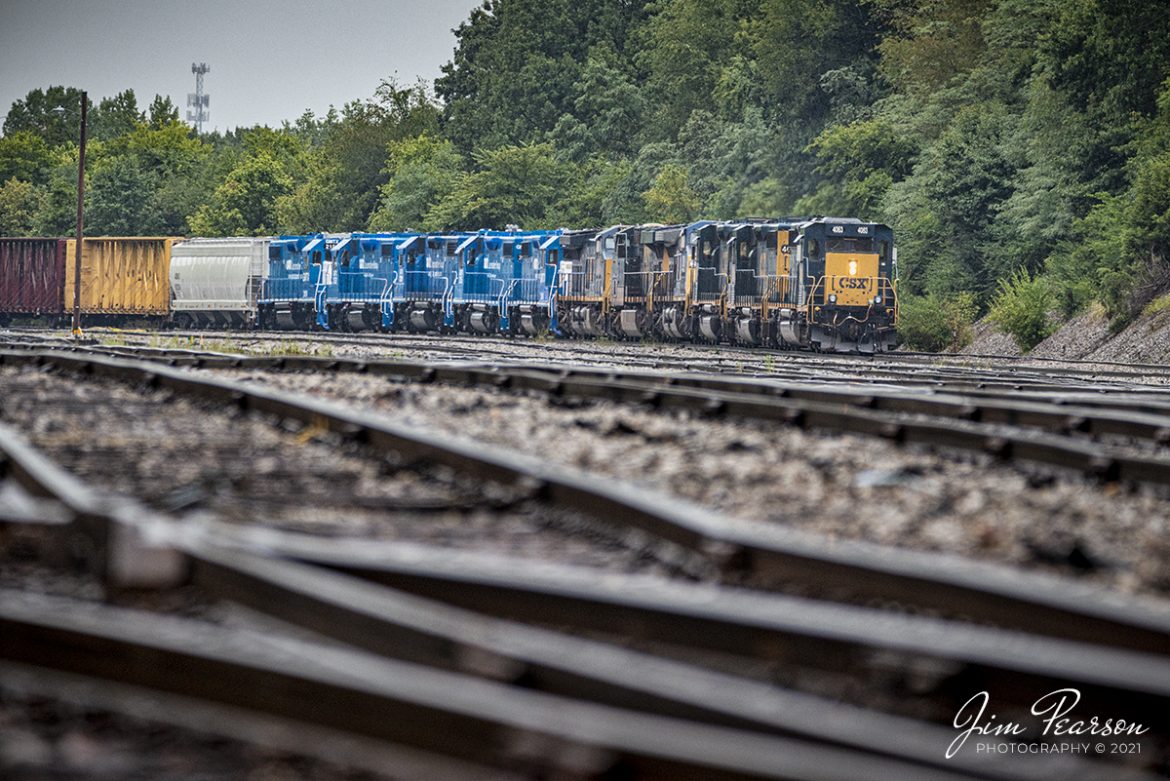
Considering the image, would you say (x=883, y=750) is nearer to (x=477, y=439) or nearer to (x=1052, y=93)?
(x=477, y=439)

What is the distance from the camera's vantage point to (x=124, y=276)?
49.6m

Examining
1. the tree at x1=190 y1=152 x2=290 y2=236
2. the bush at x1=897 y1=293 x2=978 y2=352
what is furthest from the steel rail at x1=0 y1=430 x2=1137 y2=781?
the tree at x1=190 y1=152 x2=290 y2=236

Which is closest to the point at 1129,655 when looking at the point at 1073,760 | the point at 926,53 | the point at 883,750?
the point at 1073,760

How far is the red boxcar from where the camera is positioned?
5003cm

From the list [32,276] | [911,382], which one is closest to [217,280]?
[32,276]

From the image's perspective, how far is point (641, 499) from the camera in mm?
5551

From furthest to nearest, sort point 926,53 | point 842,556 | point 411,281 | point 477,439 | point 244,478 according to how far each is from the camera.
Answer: point 926,53, point 411,281, point 477,439, point 244,478, point 842,556

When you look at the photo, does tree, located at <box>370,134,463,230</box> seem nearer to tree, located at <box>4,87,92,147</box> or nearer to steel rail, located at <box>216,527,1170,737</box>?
steel rail, located at <box>216,527,1170,737</box>

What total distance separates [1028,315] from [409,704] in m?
31.9

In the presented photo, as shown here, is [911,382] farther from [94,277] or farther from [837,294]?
[94,277]

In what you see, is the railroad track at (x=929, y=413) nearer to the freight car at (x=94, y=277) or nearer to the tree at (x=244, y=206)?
the freight car at (x=94, y=277)

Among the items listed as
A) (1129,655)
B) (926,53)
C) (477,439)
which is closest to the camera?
(1129,655)

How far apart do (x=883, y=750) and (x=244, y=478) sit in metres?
4.69
